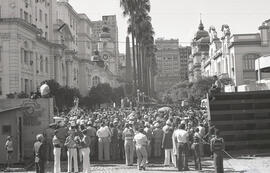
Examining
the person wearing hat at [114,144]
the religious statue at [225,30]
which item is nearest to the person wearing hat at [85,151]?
the person wearing hat at [114,144]

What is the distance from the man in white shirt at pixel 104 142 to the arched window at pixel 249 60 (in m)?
54.6

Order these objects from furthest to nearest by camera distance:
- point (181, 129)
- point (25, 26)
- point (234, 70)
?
point (234, 70) → point (25, 26) → point (181, 129)

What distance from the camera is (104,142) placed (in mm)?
20047

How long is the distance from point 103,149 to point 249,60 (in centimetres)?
5567

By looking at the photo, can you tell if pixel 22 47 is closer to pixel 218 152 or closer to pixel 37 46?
pixel 37 46

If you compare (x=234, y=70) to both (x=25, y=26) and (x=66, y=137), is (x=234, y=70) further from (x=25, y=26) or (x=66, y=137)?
(x=66, y=137)

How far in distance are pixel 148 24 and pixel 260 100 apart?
3704cm

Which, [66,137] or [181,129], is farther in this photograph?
[66,137]

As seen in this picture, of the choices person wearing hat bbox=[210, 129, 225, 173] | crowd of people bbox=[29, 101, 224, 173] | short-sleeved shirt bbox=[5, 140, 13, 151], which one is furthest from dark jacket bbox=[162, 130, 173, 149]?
short-sleeved shirt bbox=[5, 140, 13, 151]

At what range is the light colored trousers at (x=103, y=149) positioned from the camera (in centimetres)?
2002

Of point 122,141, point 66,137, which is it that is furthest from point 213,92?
point 66,137

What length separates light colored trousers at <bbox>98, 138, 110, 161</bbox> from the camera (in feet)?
65.7

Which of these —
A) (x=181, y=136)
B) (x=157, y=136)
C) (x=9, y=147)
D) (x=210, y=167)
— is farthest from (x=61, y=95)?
(x=181, y=136)

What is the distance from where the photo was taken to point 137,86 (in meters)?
56.7
